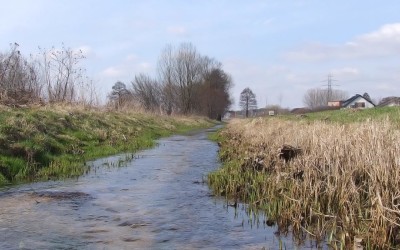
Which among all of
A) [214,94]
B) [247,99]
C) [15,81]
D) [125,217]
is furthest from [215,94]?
[125,217]

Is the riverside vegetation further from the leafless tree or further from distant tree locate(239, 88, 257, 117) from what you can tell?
distant tree locate(239, 88, 257, 117)

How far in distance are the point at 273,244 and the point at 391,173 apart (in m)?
1.99

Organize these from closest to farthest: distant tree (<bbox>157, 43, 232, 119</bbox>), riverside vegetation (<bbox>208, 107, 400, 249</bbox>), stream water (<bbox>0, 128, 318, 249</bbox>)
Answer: riverside vegetation (<bbox>208, 107, 400, 249</bbox>)
stream water (<bbox>0, 128, 318, 249</bbox>)
distant tree (<bbox>157, 43, 232, 119</bbox>)

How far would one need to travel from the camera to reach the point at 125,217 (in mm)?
6676

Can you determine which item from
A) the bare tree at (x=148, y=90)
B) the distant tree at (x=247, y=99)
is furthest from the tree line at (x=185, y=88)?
the distant tree at (x=247, y=99)

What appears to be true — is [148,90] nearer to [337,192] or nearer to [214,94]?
[214,94]

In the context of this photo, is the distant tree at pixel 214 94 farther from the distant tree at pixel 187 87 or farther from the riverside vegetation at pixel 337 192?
the riverside vegetation at pixel 337 192

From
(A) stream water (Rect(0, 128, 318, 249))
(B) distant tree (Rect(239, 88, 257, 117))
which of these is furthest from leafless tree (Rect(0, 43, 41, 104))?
(B) distant tree (Rect(239, 88, 257, 117))

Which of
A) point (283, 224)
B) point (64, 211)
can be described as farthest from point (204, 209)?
point (64, 211)

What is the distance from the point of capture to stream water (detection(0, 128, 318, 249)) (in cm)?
545

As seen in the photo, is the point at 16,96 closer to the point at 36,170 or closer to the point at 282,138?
the point at 36,170

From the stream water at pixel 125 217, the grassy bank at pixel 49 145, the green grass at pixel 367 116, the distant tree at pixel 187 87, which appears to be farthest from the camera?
the distant tree at pixel 187 87

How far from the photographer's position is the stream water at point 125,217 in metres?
5.45

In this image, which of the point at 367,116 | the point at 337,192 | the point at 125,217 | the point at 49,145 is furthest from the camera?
the point at 367,116
